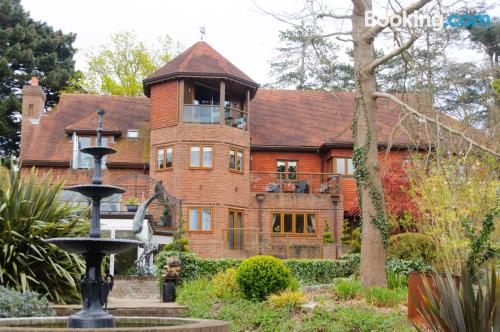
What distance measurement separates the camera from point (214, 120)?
3120 cm

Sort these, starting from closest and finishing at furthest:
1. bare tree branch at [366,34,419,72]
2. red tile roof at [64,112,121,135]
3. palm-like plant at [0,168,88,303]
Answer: palm-like plant at [0,168,88,303], bare tree branch at [366,34,419,72], red tile roof at [64,112,121,135]

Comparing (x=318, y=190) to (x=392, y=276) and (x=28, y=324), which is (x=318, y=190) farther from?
(x=28, y=324)

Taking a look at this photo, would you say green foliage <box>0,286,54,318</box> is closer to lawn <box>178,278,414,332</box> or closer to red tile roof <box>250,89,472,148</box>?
lawn <box>178,278,414,332</box>

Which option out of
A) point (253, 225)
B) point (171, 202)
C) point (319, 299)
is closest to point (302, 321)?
point (319, 299)

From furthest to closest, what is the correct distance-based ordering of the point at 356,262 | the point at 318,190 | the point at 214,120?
the point at 318,190 < the point at 214,120 < the point at 356,262

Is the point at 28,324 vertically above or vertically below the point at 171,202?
below

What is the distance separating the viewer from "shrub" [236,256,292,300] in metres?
16.6

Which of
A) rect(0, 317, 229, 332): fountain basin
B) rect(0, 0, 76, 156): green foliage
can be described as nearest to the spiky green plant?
rect(0, 317, 229, 332): fountain basin

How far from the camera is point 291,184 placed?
33.0 metres

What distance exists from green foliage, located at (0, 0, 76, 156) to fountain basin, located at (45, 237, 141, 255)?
36.2 meters

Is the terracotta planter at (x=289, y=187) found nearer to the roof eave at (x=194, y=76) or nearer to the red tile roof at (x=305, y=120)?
the red tile roof at (x=305, y=120)

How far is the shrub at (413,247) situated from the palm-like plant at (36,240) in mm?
9378

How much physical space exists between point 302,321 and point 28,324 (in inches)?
249

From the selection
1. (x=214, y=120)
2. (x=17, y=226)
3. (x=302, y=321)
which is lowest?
(x=302, y=321)
